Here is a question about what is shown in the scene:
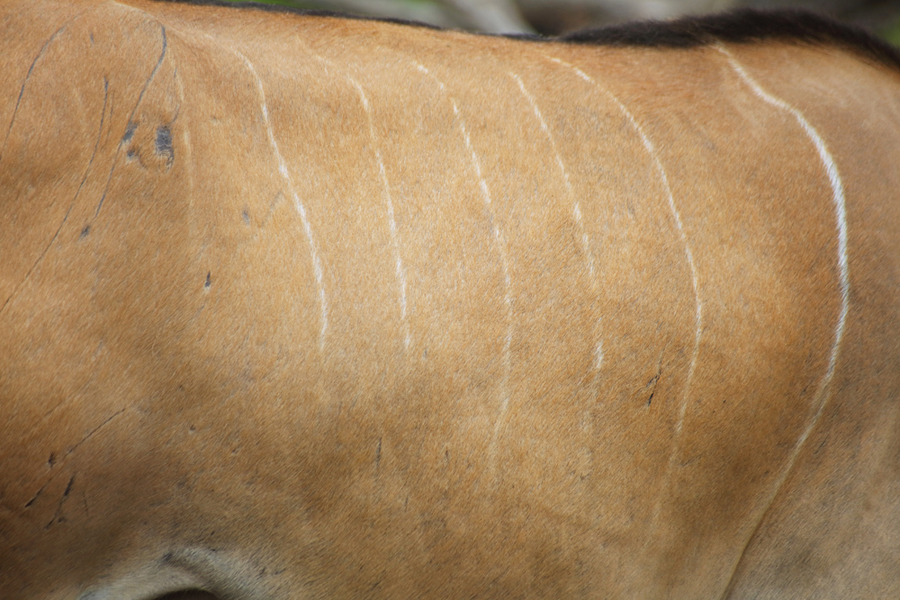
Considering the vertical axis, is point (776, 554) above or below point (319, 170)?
below

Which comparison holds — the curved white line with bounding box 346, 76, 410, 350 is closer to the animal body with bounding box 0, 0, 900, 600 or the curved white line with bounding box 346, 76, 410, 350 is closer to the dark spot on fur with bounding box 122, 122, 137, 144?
the animal body with bounding box 0, 0, 900, 600

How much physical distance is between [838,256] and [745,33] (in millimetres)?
806

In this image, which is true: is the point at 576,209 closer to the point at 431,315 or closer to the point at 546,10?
the point at 431,315

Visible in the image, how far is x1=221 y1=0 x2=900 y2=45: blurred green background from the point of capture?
6.36 meters

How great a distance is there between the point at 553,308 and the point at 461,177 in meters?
0.38

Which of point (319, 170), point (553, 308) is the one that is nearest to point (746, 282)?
point (553, 308)

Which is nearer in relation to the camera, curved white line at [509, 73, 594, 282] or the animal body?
the animal body

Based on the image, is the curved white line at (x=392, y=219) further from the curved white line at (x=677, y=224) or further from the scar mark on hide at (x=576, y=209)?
the curved white line at (x=677, y=224)

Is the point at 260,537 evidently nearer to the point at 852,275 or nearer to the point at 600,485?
the point at 600,485

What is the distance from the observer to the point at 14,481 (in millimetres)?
1403

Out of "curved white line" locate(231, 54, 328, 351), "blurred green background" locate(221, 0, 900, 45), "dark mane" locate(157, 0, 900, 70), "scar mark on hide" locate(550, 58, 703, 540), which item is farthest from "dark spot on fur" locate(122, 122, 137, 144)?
"blurred green background" locate(221, 0, 900, 45)

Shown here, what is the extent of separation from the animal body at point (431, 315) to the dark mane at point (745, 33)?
3 cm

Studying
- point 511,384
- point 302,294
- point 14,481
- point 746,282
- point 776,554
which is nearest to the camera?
point 14,481

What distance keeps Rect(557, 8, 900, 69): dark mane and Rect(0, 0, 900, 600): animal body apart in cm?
3
